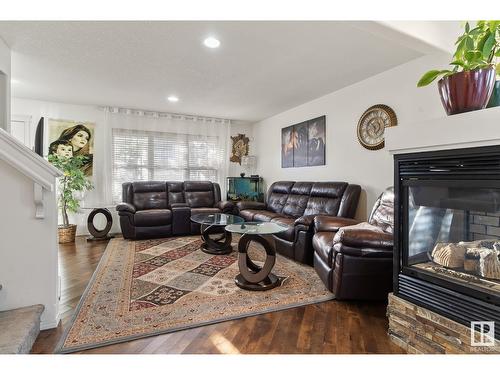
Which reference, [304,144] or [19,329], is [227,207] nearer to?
[304,144]

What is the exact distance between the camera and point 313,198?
4.02 m

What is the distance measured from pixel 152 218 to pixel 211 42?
2.98 m

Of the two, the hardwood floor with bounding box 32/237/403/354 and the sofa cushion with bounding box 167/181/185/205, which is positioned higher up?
the sofa cushion with bounding box 167/181/185/205

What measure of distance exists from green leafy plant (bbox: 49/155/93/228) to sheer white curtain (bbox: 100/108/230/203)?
1.76ft

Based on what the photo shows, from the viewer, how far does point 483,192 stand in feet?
4.42

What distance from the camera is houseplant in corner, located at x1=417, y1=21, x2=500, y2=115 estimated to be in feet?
4.31

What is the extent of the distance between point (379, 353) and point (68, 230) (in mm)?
4593

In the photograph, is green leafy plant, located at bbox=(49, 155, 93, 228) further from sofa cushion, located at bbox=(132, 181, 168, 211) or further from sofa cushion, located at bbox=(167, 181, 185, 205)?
sofa cushion, located at bbox=(167, 181, 185, 205)

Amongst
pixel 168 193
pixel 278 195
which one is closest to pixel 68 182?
pixel 168 193

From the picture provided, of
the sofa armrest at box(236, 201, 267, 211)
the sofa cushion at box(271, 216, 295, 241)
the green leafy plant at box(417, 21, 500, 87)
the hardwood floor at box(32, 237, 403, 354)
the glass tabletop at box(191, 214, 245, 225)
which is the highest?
the green leafy plant at box(417, 21, 500, 87)

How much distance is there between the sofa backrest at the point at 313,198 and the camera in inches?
135

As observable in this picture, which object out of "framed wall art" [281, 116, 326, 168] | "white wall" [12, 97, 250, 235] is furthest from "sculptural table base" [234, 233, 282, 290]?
"white wall" [12, 97, 250, 235]
